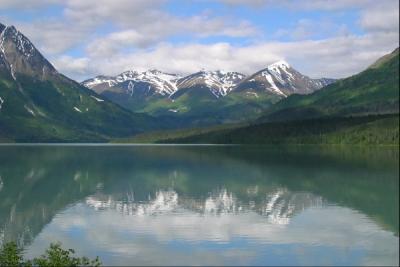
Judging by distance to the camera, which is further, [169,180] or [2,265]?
[169,180]

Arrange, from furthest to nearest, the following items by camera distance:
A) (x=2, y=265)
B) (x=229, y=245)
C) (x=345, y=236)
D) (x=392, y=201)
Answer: (x=392, y=201)
(x=345, y=236)
(x=229, y=245)
(x=2, y=265)

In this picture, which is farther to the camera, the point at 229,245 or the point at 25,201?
the point at 25,201

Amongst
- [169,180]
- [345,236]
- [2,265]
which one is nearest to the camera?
[2,265]

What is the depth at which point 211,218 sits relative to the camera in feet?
197

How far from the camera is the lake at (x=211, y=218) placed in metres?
42.3

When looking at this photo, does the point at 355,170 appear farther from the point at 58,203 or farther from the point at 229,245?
the point at 229,245

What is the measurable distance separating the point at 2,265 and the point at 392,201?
56.2 m

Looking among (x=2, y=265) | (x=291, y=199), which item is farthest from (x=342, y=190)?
(x=2, y=265)

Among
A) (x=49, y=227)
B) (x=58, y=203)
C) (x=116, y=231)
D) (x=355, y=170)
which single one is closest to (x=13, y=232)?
(x=49, y=227)

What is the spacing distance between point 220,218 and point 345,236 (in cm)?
1566

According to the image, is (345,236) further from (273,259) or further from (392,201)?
(392,201)

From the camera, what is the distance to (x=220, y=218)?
59875 mm

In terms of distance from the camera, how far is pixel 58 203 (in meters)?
74.6

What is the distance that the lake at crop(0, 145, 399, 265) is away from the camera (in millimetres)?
42344
